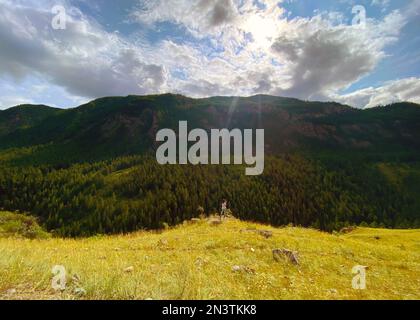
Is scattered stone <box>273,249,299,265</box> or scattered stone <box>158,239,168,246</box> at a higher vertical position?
scattered stone <box>273,249,299,265</box>

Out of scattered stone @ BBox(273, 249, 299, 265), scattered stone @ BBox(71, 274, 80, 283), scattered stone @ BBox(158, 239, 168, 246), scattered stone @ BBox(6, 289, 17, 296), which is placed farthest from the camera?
scattered stone @ BBox(158, 239, 168, 246)

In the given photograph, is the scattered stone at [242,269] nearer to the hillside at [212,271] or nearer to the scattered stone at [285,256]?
the hillside at [212,271]

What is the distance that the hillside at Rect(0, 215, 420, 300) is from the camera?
7.84 metres

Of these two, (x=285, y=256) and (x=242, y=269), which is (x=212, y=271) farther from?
(x=285, y=256)

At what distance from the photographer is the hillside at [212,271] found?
784cm

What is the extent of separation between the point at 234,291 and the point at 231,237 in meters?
9.68

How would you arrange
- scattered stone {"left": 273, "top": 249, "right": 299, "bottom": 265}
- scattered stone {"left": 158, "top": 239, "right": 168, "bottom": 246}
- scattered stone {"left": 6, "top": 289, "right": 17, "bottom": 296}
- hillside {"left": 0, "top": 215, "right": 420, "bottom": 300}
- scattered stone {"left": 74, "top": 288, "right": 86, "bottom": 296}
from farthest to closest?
scattered stone {"left": 158, "top": 239, "right": 168, "bottom": 246}
scattered stone {"left": 273, "top": 249, "right": 299, "bottom": 265}
hillside {"left": 0, "top": 215, "right": 420, "bottom": 300}
scattered stone {"left": 74, "top": 288, "right": 86, "bottom": 296}
scattered stone {"left": 6, "top": 289, "right": 17, "bottom": 296}

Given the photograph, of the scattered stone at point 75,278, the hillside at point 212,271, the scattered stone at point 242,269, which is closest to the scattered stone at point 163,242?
the hillside at point 212,271

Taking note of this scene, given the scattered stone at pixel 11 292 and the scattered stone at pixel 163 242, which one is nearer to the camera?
the scattered stone at pixel 11 292

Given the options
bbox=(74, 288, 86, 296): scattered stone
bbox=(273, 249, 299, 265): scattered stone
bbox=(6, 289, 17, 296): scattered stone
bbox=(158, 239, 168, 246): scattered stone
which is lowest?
bbox=(158, 239, 168, 246): scattered stone

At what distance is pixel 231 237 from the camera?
19688mm

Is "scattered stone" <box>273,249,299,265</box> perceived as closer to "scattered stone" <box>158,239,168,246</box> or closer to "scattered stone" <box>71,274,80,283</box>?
"scattered stone" <box>158,239,168,246</box>

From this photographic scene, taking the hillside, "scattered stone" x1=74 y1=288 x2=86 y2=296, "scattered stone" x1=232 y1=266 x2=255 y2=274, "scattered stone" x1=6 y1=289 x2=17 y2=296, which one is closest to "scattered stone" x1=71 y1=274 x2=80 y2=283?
the hillside
